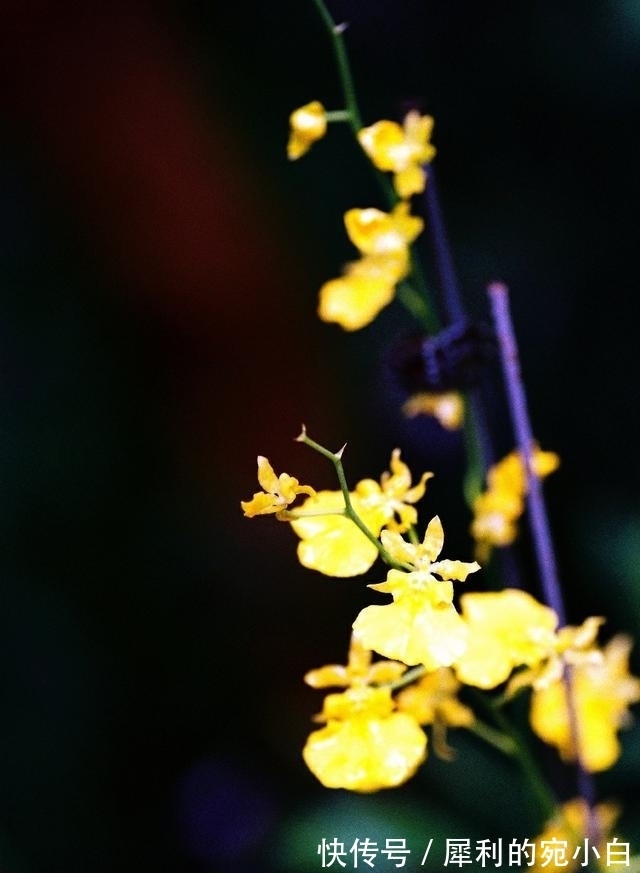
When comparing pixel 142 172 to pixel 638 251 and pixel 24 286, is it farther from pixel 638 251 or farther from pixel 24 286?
Answer: pixel 638 251

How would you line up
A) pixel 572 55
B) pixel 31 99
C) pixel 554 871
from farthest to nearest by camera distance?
1. pixel 31 99
2. pixel 572 55
3. pixel 554 871

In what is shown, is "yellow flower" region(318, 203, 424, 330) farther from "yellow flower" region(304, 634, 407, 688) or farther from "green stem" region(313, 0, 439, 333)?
"yellow flower" region(304, 634, 407, 688)

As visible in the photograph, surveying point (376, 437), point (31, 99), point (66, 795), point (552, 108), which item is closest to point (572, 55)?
point (552, 108)

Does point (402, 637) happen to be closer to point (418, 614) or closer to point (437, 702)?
point (418, 614)

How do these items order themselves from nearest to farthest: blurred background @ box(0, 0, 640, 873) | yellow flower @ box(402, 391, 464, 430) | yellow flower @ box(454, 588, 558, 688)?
yellow flower @ box(454, 588, 558, 688) < yellow flower @ box(402, 391, 464, 430) < blurred background @ box(0, 0, 640, 873)

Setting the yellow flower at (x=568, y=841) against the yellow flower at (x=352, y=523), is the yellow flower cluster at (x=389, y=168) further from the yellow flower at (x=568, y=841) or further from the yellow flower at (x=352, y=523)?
the yellow flower at (x=568, y=841)

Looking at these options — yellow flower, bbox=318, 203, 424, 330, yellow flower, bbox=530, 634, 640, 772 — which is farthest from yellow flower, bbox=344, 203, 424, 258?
yellow flower, bbox=530, 634, 640, 772
